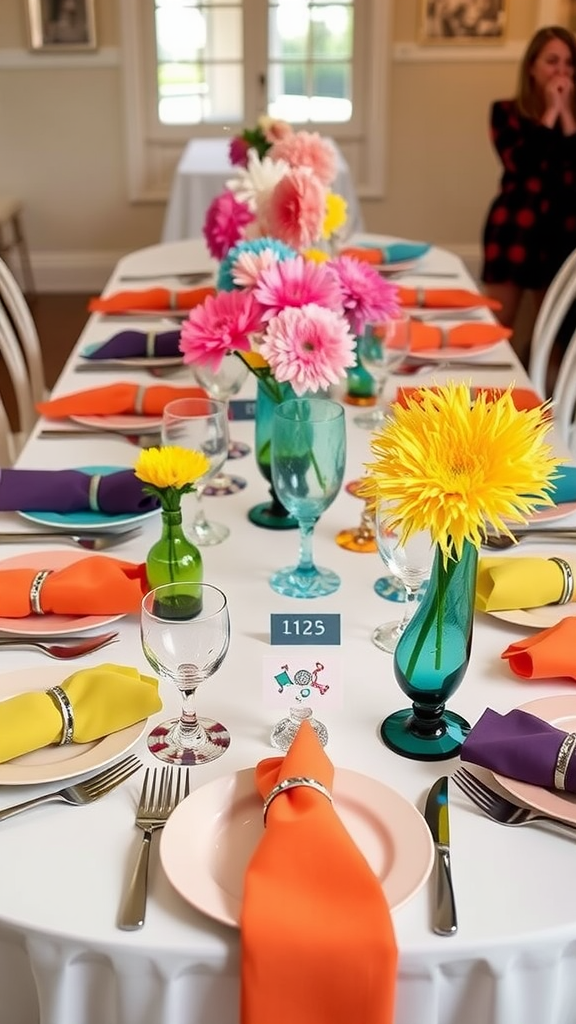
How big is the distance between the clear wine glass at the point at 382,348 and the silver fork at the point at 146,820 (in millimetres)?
926

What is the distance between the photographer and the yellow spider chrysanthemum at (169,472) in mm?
1184

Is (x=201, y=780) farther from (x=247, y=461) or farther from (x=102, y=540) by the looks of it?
(x=247, y=461)

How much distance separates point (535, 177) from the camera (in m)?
3.79

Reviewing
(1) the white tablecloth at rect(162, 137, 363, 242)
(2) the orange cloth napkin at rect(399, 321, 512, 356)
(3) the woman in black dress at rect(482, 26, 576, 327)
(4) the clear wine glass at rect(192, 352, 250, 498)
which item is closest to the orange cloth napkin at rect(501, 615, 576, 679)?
(4) the clear wine glass at rect(192, 352, 250, 498)

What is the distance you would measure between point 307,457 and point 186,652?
12.1 inches

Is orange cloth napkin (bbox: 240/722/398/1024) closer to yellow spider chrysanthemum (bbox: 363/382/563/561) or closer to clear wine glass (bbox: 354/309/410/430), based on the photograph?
yellow spider chrysanthemum (bbox: 363/382/563/561)

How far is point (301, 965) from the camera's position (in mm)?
772

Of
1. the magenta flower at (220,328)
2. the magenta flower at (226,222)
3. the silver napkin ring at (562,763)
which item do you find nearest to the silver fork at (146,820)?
the silver napkin ring at (562,763)

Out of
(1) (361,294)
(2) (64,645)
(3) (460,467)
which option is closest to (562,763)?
(3) (460,467)

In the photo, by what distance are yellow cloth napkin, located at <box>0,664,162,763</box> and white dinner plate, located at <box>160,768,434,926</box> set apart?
12 centimetres

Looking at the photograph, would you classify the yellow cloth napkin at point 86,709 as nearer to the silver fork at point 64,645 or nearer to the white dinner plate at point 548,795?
the silver fork at point 64,645

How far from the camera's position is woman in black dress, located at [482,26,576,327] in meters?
3.59

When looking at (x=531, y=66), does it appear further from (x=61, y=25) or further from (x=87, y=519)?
(x=87, y=519)

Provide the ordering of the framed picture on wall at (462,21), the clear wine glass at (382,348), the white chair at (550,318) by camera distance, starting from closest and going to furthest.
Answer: the clear wine glass at (382,348), the white chair at (550,318), the framed picture on wall at (462,21)
